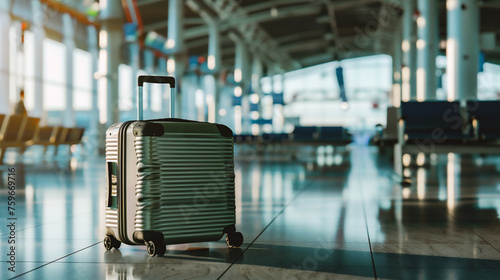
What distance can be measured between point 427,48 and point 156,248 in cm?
1873

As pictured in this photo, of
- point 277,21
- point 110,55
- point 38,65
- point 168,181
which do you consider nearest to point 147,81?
point 168,181

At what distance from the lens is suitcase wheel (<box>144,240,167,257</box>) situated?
3.06 meters

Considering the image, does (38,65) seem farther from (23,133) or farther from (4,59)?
(23,133)

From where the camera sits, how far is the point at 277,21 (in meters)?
37.9

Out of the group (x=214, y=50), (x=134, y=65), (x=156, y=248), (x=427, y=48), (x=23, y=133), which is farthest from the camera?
(x=214, y=50)

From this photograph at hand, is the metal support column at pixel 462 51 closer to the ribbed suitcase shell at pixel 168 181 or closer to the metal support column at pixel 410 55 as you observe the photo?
the metal support column at pixel 410 55

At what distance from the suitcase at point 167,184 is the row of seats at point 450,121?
5533mm

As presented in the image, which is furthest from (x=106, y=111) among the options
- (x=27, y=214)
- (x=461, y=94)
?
(x=27, y=214)

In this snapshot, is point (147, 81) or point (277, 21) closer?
point (147, 81)

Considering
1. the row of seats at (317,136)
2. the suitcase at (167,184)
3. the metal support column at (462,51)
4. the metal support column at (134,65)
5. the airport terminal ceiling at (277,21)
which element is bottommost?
the suitcase at (167,184)

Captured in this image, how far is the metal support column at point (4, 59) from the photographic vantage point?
1946 cm

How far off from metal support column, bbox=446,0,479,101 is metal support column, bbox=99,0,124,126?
11754 millimetres

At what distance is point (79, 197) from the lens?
6402 millimetres

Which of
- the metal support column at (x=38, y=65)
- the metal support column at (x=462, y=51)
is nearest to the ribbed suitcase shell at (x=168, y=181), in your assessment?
the metal support column at (x=462, y=51)
